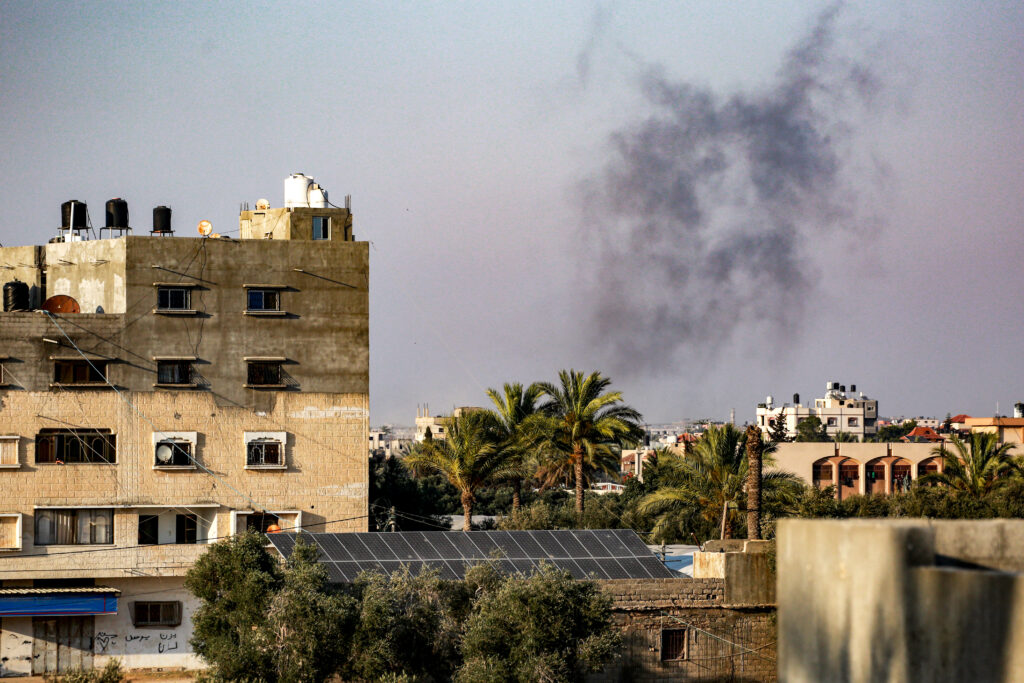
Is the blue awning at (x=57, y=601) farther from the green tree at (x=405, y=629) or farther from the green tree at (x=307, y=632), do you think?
the green tree at (x=307, y=632)

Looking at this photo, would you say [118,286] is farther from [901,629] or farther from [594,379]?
[901,629]

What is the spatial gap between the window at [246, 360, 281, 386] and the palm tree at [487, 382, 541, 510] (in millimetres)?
10196

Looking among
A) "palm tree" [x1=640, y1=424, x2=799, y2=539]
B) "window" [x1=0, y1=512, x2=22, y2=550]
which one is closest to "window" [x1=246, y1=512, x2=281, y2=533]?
"window" [x1=0, y1=512, x2=22, y2=550]

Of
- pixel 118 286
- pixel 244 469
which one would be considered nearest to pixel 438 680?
pixel 244 469

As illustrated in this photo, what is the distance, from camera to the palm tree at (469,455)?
173 feet

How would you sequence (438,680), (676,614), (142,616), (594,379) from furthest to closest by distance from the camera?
(594,379) → (142,616) → (676,614) → (438,680)

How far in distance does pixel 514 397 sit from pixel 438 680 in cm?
2721

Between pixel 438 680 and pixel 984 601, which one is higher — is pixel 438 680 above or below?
below

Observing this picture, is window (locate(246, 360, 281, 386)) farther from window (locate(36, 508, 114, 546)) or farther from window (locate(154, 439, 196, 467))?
window (locate(36, 508, 114, 546))

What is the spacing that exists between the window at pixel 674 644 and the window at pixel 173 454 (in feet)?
72.6

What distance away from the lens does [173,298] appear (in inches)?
1960

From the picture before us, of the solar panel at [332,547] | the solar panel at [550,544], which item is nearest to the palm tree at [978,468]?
the solar panel at [550,544]

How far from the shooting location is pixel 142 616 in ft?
159

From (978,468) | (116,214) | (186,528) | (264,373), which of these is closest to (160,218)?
(116,214)
